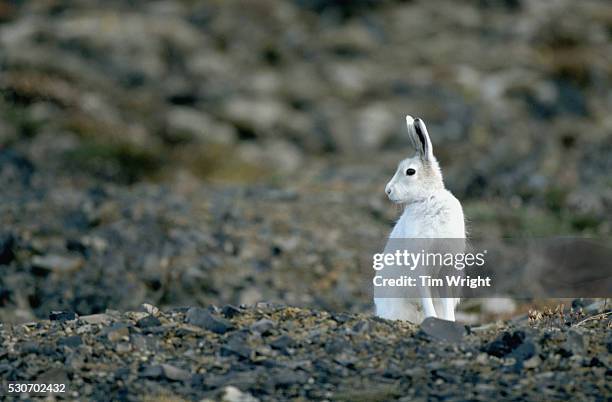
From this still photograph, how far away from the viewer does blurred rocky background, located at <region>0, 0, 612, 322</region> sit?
624 inches

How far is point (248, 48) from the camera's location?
39.5m

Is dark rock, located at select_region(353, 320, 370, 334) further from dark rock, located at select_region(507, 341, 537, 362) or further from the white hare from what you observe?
dark rock, located at select_region(507, 341, 537, 362)

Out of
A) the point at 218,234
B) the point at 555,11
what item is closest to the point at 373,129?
the point at 555,11

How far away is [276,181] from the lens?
76.6 feet

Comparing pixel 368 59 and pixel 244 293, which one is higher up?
pixel 368 59

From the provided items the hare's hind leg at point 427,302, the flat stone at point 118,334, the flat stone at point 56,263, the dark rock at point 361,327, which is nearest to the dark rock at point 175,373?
the flat stone at point 118,334

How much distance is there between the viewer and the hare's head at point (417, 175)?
30.5 ft

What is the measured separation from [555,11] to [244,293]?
1204 inches

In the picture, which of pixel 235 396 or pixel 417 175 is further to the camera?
pixel 417 175

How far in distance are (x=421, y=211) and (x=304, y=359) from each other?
2002mm

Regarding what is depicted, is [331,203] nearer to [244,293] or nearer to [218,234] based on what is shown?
[218,234]

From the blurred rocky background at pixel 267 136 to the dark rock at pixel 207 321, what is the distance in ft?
18.6

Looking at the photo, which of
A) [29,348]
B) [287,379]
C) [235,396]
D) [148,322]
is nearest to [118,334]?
[148,322]

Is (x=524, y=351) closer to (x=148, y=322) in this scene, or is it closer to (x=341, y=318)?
(x=341, y=318)
